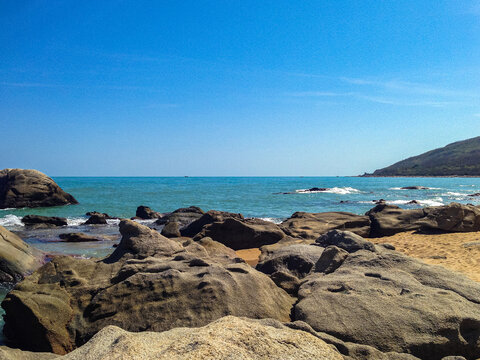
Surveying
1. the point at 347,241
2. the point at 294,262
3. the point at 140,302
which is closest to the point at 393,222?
the point at 347,241

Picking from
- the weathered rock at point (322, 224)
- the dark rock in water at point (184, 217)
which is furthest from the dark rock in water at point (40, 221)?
the weathered rock at point (322, 224)

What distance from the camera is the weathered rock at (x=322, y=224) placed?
1471 centimetres

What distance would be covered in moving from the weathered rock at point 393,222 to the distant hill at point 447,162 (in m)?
112

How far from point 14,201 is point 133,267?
32.5 meters

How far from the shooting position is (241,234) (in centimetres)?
1356

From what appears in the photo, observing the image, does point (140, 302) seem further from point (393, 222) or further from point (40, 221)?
point (40, 221)

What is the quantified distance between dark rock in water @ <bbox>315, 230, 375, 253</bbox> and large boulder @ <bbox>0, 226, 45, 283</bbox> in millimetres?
7610

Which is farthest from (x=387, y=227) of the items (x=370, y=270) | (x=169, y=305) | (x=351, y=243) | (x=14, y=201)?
(x=14, y=201)

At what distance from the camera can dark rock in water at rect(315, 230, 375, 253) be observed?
797 centimetres

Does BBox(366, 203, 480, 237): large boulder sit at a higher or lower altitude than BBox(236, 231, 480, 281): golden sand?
higher

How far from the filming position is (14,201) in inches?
1282

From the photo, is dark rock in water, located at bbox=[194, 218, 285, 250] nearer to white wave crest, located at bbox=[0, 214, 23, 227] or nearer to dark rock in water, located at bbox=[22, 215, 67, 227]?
dark rock in water, located at bbox=[22, 215, 67, 227]

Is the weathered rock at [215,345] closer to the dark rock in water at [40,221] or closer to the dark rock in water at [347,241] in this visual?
the dark rock in water at [347,241]

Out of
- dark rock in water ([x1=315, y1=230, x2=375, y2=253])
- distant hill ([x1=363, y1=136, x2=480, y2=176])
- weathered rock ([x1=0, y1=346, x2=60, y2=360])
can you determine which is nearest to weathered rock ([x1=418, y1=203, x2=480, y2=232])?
dark rock in water ([x1=315, y1=230, x2=375, y2=253])
